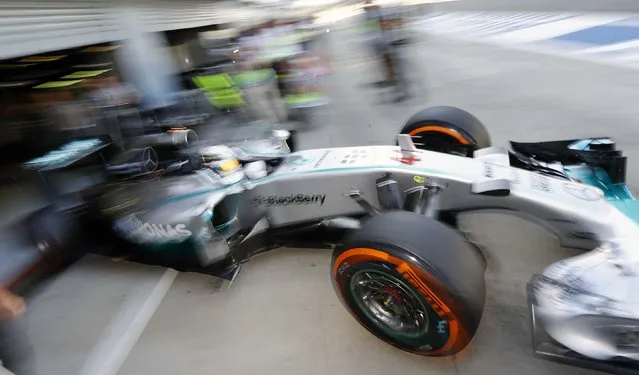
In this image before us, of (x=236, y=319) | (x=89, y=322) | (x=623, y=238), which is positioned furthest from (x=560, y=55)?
(x=89, y=322)

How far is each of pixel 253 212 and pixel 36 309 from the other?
1.07 meters

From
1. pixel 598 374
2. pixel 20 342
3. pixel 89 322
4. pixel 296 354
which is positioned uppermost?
pixel 20 342

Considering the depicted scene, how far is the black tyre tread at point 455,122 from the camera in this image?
218cm

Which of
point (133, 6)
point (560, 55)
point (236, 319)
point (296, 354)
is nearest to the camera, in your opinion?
point (296, 354)

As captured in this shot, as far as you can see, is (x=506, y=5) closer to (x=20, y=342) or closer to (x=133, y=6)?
(x=133, y=6)

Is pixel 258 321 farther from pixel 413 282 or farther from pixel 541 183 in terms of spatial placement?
pixel 541 183

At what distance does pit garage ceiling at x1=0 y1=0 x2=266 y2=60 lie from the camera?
2.35 m

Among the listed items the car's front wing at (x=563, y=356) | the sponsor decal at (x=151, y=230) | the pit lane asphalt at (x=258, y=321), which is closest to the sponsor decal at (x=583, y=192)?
the pit lane asphalt at (x=258, y=321)

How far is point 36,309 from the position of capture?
2.04 m

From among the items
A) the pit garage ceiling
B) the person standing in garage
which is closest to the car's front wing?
the person standing in garage

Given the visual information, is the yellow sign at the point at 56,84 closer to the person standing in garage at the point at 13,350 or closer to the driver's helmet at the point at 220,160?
the driver's helmet at the point at 220,160

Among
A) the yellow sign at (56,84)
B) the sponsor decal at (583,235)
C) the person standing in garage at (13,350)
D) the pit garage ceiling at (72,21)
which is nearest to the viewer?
the person standing in garage at (13,350)

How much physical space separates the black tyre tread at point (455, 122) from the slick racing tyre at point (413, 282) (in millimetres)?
906

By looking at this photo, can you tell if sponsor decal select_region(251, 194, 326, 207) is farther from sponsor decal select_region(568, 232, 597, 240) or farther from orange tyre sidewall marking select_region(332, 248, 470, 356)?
sponsor decal select_region(568, 232, 597, 240)
